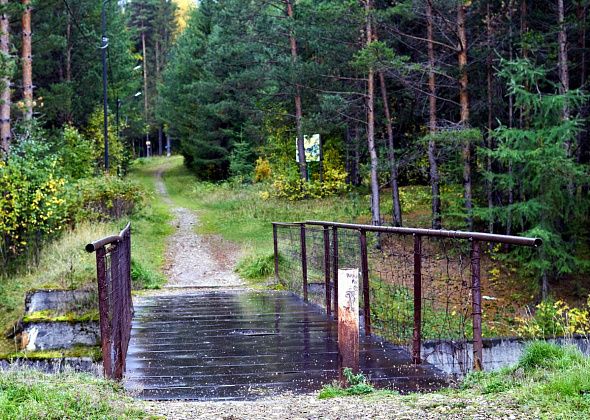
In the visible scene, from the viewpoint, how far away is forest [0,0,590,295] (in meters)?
15.1

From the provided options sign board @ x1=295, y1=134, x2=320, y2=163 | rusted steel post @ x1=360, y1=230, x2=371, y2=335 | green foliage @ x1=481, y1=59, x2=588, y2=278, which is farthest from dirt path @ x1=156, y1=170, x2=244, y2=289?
sign board @ x1=295, y1=134, x2=320, y2=163

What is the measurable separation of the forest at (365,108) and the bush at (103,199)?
0.16 meters

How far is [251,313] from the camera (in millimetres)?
8672

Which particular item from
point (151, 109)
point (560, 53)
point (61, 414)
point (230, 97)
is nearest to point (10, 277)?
point (61, 414)

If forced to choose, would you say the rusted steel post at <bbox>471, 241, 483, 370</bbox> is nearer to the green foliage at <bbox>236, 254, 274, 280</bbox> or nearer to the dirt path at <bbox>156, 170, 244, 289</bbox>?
the dirt path at <bbox>156, 170, 244, 289</bbox>

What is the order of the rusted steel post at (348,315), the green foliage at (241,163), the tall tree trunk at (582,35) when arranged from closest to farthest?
the rusted steel post at (348,315)
the tall tree trunk at (582,35)
the green foliage at (241,163)

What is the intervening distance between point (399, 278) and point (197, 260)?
32.8 ft

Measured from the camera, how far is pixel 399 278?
356 inches

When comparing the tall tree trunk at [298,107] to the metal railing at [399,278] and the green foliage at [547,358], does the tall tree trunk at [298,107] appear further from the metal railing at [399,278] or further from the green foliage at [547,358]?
the green foliage at [547,358]

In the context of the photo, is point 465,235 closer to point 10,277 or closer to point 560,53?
point 10,277

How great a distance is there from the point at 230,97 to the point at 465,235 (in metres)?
33.1

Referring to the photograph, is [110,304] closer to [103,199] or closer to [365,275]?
[365,275]

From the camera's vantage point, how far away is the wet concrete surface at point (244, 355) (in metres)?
5.15

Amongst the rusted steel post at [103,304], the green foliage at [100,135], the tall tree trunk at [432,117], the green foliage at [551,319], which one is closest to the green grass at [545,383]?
the rusted steel post at [103,304]
